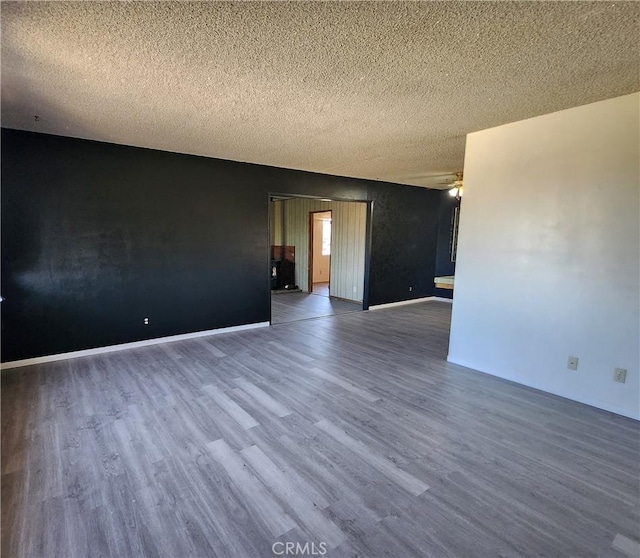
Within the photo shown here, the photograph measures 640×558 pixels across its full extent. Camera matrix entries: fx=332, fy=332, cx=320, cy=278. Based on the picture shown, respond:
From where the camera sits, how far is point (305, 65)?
2.08m

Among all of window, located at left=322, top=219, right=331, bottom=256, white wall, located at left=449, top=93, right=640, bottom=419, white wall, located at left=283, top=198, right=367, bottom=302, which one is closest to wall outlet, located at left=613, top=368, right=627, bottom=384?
white wall, located at left=449, top=93, right=640, bottom=419

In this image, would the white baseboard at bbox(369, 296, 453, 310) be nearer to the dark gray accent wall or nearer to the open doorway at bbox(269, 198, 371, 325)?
the open doorway at bbox(269, 198, 371, 325)

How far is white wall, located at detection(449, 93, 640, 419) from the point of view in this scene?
8.59ft

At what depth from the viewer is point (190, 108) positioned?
2770 mm

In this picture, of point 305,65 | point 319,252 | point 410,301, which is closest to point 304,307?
point 410,301

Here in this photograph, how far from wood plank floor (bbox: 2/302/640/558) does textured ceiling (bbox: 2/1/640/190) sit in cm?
243

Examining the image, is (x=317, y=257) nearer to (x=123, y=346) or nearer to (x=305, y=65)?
(x=123, y=346)

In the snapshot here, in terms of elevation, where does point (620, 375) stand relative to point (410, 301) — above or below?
above

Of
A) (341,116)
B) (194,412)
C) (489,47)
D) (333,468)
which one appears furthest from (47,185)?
(489,47)

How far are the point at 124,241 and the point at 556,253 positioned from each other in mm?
4563

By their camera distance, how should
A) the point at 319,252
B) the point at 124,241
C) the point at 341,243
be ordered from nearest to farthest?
the point at 124,241, the point at 341,243, the point at 319,252

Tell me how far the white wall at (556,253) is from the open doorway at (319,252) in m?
4.77

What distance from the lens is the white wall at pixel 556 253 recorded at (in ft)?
8.59

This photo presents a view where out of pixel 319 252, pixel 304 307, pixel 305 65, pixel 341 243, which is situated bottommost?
pixel 304 307
